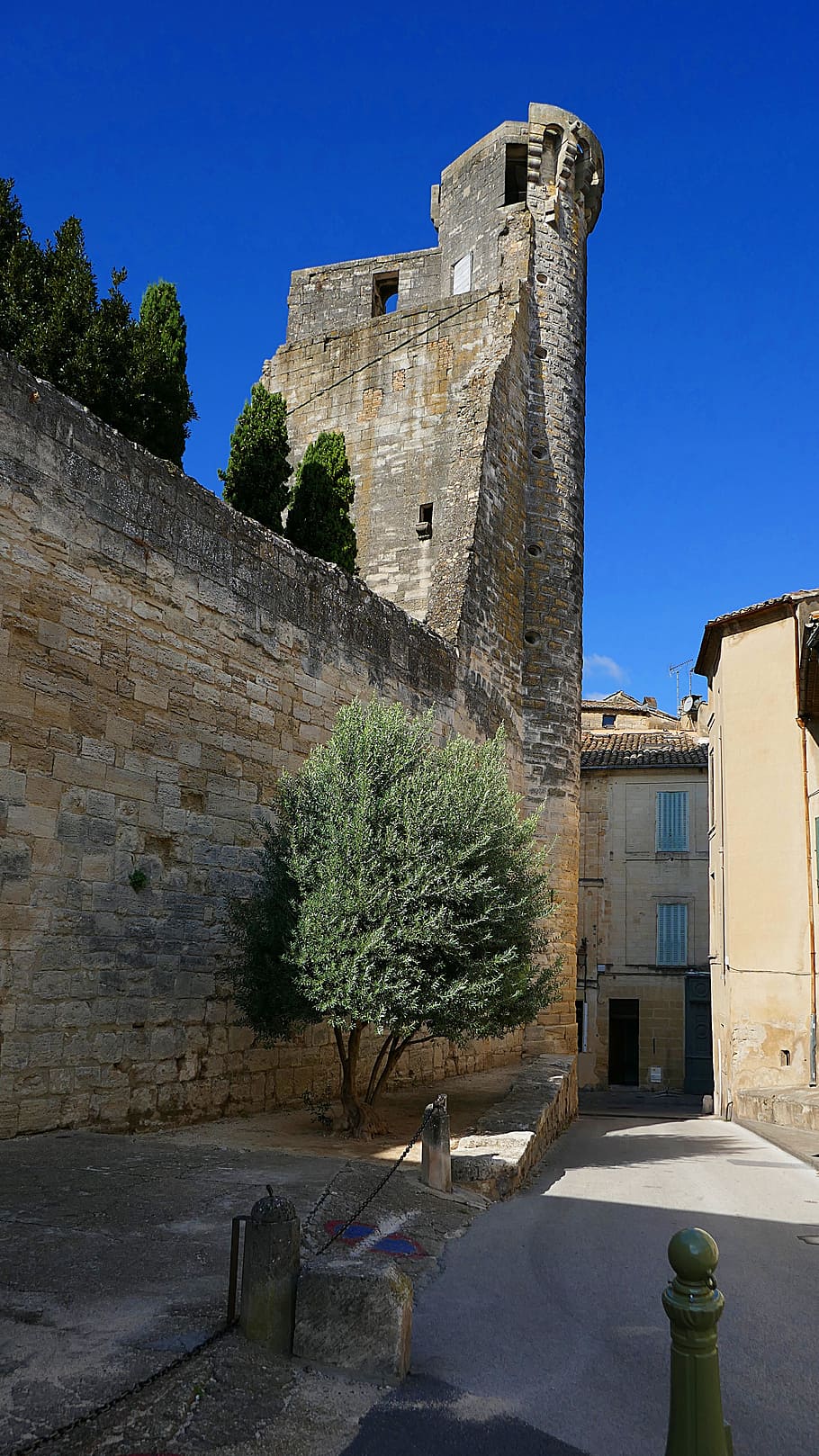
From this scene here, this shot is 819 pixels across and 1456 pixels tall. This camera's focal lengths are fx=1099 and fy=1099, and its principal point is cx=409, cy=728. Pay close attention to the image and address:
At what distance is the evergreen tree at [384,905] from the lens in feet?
26.9

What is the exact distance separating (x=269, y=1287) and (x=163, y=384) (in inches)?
398

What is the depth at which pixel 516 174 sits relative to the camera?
20.0 m

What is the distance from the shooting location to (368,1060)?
38.8 ft

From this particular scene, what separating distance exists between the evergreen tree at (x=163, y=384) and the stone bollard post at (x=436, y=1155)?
7506 mm

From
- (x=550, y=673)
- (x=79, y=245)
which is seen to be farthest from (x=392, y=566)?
(x=79, y=245)

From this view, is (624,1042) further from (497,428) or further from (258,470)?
(258,470)

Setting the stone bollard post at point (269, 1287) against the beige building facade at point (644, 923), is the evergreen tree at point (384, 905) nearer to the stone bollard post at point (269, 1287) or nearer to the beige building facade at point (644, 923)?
the stone bollard post at point (269, 1287)

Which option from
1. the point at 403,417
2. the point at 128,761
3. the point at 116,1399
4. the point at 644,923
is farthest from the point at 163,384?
the point at 644,923

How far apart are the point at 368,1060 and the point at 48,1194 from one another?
6.42 m

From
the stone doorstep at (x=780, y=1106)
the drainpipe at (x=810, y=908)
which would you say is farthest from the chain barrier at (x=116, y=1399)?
the drainpipe at (x=810, y=908)

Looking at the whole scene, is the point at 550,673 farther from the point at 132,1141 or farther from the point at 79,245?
the point at 132,1141

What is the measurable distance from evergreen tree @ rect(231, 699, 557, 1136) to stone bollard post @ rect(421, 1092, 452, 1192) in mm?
1100

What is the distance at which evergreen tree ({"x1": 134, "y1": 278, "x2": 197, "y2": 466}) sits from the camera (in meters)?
11.8

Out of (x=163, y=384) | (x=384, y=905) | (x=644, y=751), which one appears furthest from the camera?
(x=644, y=751)
